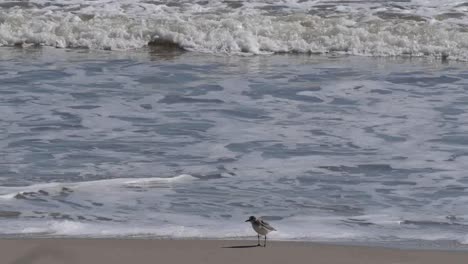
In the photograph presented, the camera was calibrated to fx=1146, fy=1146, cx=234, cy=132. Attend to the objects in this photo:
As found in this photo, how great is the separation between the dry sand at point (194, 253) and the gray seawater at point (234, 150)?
25 centimetres

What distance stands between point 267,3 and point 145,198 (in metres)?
8.91

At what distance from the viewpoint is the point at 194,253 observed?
481cm

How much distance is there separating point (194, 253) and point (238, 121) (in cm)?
344

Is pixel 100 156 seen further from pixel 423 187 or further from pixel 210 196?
pixel 423 187

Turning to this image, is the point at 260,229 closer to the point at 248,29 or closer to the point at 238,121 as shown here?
the point at 238,121

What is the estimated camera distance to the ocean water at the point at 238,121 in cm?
566

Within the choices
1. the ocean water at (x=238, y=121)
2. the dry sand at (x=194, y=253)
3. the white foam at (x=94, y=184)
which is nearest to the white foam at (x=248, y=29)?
the ocean water at (x=238, y=121)

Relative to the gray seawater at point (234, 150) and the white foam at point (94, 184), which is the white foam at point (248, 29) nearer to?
the gray seawater at point (234, 150)

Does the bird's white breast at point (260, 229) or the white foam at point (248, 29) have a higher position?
the bird's white breast at point (260, 229)

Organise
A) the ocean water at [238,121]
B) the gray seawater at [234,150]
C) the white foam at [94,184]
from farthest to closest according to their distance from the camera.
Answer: the white foam at [94,184] < the ocean water at [238,121] < the gray seawater at [234,150]

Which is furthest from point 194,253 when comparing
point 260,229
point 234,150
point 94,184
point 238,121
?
point 238,121

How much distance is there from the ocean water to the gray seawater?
0.06ft

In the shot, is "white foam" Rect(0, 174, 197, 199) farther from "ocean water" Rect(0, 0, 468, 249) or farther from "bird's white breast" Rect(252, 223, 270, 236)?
"bird's white breast" Rect(252, 223, 270, 236)

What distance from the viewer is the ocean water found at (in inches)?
223
